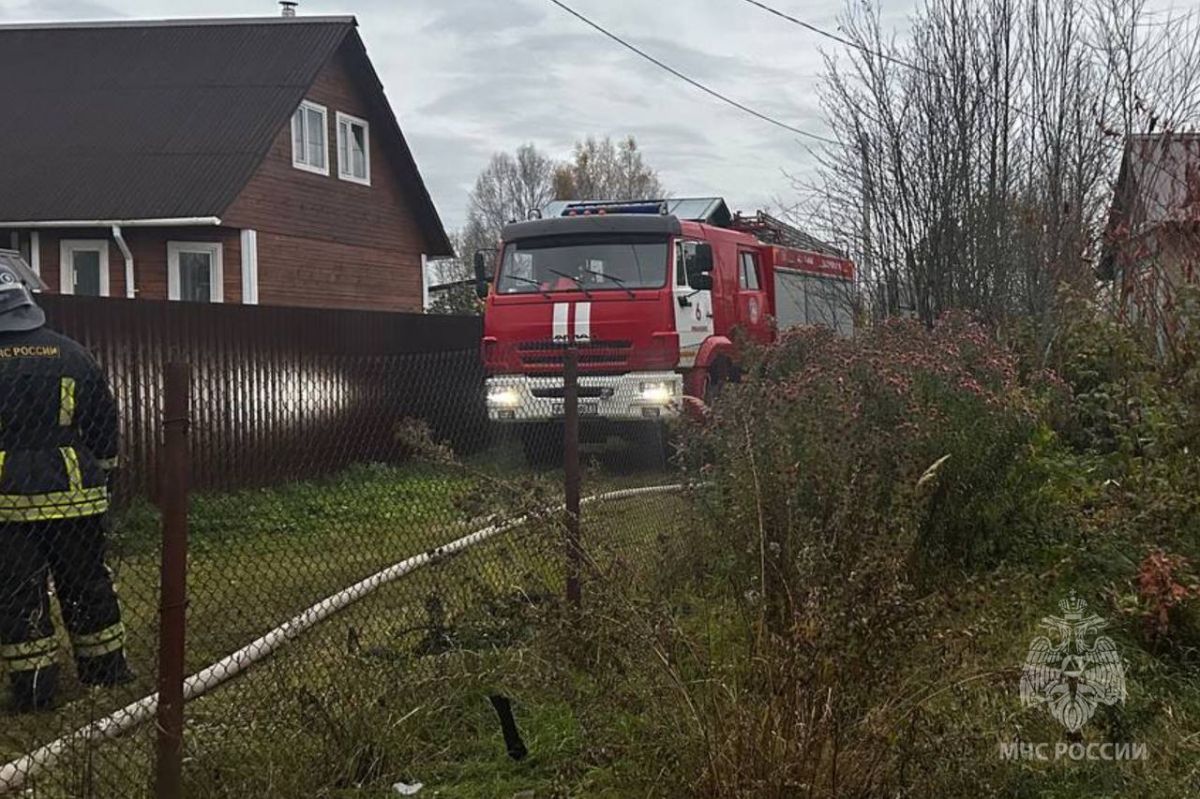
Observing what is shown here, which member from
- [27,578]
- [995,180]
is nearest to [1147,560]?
[27,578]

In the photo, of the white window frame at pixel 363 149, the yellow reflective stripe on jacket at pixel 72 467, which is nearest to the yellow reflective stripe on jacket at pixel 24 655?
the yellow reflective stripe on jacket at pixel 72 467

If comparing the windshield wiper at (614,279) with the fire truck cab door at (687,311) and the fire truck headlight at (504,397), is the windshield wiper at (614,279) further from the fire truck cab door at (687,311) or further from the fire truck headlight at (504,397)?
the fire truck headlight at (504,397)

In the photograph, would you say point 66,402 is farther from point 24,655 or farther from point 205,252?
point 205,252

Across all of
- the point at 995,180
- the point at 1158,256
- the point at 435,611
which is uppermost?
the point at 995,180

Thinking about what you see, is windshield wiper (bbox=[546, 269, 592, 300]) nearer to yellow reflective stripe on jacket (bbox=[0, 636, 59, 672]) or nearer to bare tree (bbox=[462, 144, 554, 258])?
yellow reflective stripe on jacket (bbox=[0, 636, 59, 672])

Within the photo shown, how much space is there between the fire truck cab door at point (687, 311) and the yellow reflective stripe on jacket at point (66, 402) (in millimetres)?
7466

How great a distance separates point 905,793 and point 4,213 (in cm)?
1752

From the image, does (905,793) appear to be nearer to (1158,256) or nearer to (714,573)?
(714,573)

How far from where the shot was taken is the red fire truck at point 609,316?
11.1m

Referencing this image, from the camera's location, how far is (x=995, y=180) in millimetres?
11109

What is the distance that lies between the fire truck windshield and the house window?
8.49 meters

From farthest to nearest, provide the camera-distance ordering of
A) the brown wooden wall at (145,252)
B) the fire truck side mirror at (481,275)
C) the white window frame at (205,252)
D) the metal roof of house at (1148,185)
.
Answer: the white window frame at (205,252), the brown wooden wall at (145,252), the fire truck side mirror at (481,275), the metal roof of house at (1148,185)

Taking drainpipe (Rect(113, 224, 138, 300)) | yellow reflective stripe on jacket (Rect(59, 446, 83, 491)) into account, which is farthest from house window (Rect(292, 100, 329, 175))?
yellow reflective stripe on jacket (Rect(59, 446, 83, 491))

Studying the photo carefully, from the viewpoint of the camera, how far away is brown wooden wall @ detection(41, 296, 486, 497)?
Result: 8391 mm
